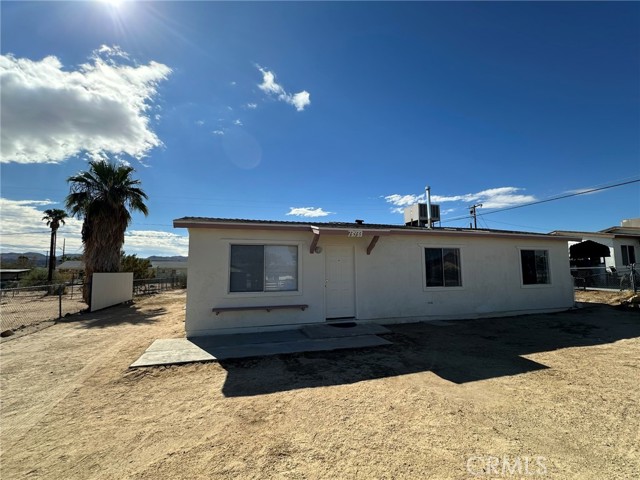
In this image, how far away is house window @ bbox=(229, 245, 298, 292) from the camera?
306 inches

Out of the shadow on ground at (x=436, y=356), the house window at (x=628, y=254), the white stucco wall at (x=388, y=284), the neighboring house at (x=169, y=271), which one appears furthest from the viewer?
the neighboring house at (x=169, y=271)

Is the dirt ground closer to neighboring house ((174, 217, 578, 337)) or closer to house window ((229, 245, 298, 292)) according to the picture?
neighboring house ((174, 217, 578, 337))

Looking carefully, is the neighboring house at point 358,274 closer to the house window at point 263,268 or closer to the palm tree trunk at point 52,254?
the house window at point 263,268

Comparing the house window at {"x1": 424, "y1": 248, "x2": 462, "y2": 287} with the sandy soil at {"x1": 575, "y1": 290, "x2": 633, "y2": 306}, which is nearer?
the house window at {"x1": 424, "y1": 248, "x2": 462, "y2": 287}

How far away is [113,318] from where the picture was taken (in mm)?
11156

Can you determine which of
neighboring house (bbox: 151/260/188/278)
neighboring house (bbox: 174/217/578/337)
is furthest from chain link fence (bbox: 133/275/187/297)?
neighboring house (bbox: 174/217/578/337)

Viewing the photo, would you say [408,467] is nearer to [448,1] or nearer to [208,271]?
[208,271]

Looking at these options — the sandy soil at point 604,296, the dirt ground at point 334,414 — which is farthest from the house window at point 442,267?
the sandy soil at point 604,296

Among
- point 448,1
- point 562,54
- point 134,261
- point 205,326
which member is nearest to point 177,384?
point 205,326

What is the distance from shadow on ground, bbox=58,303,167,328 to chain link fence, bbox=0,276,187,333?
0.62 metres

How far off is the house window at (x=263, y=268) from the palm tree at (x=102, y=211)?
410 inches

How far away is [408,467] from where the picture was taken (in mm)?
2594

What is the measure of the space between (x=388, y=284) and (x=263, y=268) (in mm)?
3788

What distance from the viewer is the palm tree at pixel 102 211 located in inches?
564
